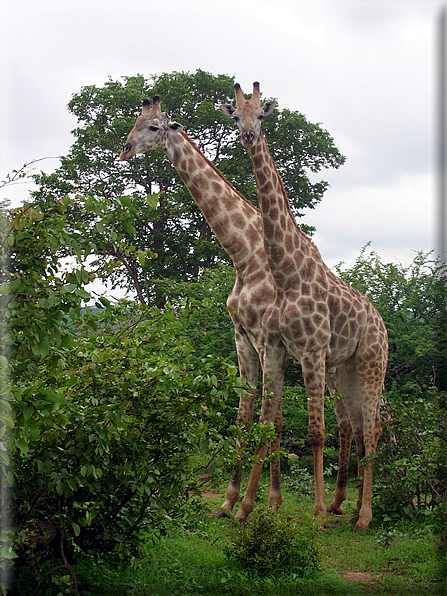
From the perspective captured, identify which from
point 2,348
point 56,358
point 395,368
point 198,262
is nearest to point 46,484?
point 56,358

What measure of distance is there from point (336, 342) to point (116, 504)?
3.57 metres

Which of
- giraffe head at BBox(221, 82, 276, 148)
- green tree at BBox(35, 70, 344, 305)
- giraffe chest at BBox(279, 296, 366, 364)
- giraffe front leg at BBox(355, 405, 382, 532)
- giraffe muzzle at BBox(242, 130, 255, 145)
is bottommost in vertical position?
giraffe front leg at BBox(355, 405, 382, 532)

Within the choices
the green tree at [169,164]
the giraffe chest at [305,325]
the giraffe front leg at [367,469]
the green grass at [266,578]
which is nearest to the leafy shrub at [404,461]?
the giraffe front leg at [367,469]

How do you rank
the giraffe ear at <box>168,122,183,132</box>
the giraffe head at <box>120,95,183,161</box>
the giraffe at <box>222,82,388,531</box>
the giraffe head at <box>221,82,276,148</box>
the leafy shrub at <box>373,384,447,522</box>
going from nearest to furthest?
the giraffe head at <box>221,82,276,148</box>
the leafy shrub at <box>373,384,447,522</box>
the giraffe at <box>222,82,388,531</box>
the giraffe head at <box>120,95,183,161</box>
the giraffe ear at <box>168,122,183,132</box>

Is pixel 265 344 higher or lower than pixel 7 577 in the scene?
higher

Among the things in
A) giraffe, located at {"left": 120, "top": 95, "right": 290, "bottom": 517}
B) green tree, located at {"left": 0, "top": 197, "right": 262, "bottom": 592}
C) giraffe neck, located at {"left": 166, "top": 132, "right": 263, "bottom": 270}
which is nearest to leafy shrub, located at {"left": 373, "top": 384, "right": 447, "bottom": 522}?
giraffe, located at {"left": 120, "top": 95, "right": 290, "bottom": 517}

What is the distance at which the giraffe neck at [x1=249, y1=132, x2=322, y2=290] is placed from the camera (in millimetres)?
6316

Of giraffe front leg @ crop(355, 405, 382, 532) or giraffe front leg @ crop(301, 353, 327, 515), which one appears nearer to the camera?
giraffe front leg @ crop(301, 353, 327, 515)

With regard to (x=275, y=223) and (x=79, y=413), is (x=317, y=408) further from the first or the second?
(x=79, y=413)

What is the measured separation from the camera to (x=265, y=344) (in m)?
6.46

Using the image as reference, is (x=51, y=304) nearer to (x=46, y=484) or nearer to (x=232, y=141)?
(x=46, y=484)

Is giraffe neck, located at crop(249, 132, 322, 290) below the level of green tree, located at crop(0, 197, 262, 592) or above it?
above

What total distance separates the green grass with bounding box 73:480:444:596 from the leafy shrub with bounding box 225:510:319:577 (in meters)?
0.07

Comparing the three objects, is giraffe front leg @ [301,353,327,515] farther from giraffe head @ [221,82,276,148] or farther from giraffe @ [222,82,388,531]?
giraffe head @ [221,82,276,148]
